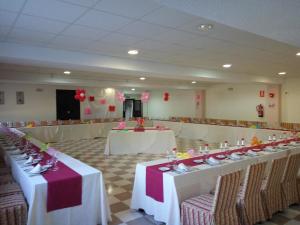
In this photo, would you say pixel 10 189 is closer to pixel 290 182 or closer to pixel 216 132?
pixel 290 182

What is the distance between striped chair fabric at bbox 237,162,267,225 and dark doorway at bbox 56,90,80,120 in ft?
43.0

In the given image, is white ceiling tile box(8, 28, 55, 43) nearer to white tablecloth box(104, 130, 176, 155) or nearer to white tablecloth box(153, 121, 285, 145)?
white tablecloth box(104, 130, 176, 155)

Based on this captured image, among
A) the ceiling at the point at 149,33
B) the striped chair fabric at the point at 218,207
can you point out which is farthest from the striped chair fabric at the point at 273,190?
the ceiling at the point at 149,33

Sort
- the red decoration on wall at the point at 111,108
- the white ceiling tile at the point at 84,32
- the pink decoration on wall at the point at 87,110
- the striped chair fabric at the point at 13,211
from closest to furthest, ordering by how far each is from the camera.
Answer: the striped chair fabric at the point at 13,211 < the white ceiling tile at the point at 84,32 < the pink decoration on wall at the point at 87,110 < the red decoration on wall at the point at 111,108

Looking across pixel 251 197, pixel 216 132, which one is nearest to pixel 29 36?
pixel 251 197

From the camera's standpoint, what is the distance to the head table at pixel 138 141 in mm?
8164

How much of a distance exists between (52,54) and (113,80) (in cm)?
725

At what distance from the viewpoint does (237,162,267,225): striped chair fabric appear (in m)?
3.15

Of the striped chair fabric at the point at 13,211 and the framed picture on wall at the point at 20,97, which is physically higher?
the framed picture on wall at the point at 20,97

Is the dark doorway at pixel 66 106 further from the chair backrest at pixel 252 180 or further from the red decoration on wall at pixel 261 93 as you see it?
the chair backrest at pixel 252 180

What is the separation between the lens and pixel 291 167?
12.8 feet

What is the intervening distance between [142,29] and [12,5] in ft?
5.76

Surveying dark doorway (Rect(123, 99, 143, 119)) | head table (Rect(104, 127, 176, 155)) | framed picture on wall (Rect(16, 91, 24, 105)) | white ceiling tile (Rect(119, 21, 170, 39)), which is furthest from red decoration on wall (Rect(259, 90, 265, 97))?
framed picture on wall (Rect(16, 91, 24, 105))

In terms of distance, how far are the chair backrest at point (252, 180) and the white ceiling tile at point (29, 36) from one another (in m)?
3.72
